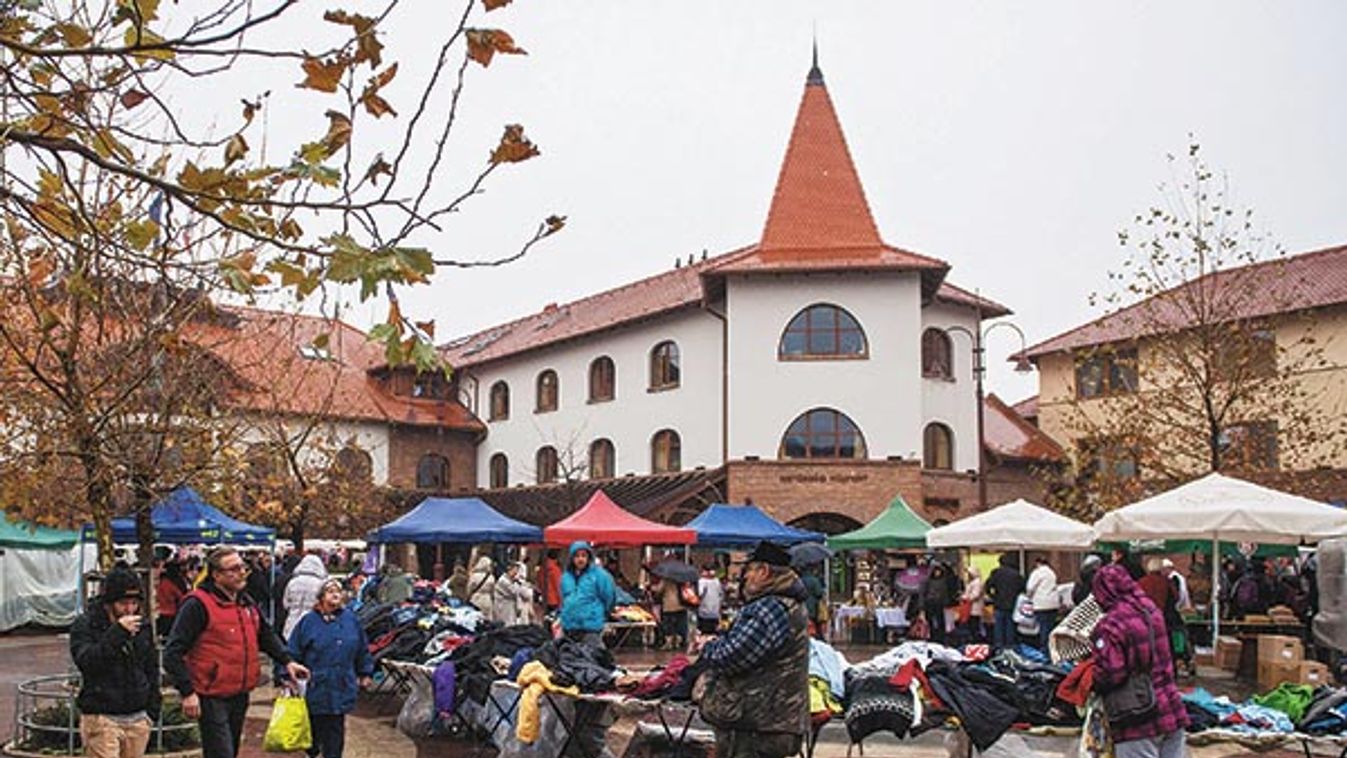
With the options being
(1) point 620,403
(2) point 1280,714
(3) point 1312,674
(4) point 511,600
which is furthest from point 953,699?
(1) point 620,403

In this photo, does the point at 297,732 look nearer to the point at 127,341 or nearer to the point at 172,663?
the point at 172,663

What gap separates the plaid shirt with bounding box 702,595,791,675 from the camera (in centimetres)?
749

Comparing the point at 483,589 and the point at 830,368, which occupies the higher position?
the point at 830,368

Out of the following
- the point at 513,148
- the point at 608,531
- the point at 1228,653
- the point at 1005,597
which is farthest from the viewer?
the point at 608,531

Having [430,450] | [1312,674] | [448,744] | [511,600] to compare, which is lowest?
Result: [448,744]

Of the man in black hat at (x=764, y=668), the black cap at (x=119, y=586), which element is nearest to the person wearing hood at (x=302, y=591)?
the black cap at (x=119, y=586)

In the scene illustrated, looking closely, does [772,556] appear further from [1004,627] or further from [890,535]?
[890,535]

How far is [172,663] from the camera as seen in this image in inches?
331

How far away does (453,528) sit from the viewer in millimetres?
23859

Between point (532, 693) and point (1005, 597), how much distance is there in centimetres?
1241

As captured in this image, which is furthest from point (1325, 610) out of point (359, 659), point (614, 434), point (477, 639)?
point (614, 434)

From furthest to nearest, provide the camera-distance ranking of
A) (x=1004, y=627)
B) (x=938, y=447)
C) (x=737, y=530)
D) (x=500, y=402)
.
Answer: (x=500, y=402), (x=938, y=447), (x=737, y=530), (x=1004, y=627)

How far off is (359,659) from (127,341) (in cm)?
426

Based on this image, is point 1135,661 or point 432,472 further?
point 432,472
